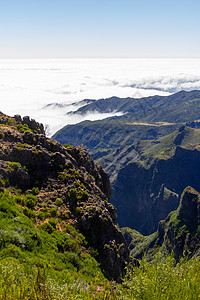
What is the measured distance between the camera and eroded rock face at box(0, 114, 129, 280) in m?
33.0

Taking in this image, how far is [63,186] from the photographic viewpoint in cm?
3788

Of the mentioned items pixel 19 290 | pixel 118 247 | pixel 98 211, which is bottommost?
pixel 118 247

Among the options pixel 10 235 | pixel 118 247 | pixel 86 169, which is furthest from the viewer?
pixel 86 169

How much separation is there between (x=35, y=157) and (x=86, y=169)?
15.6 meters

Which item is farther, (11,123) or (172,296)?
(11,123)

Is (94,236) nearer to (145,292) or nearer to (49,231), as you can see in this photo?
(49,231)

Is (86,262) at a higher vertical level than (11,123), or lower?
lower

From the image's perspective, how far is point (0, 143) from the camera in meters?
40.6

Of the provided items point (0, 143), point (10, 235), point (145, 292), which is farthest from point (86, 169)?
point (145, 292)

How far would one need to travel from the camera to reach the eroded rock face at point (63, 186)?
108ft

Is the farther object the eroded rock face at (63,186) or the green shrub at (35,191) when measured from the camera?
the green shrub at (35,191)

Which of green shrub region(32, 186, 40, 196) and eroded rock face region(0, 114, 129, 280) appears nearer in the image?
eroded rock face region(0, 114, 129, 280)

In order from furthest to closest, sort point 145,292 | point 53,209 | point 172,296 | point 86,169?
point 86,169 < point 53,209 < point 145,292 < point 172,296

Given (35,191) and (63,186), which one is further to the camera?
(63,186)
